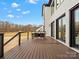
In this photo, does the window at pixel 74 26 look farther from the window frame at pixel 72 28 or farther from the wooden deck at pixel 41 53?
the wooden deck at pixel 41 53

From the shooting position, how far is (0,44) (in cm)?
657

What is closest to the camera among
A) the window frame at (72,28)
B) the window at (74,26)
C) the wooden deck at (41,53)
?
the wooden deck at (41,53)

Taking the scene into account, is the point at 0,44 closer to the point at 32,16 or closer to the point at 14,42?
the point at 14,42

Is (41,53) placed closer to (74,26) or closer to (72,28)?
(74,26)

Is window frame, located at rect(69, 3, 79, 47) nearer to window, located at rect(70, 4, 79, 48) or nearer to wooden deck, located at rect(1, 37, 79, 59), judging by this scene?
window, located at rect(70, 4, 79, 48)

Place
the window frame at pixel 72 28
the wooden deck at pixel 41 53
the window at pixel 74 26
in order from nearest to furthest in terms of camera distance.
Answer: the wooden deck at pixel 41 53
the window at pixel 74 26
the window frame at pixel 72 28

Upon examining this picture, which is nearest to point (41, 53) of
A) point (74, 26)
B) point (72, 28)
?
point (74, 26)

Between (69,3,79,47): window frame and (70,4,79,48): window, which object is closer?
(70,4,79,48): window

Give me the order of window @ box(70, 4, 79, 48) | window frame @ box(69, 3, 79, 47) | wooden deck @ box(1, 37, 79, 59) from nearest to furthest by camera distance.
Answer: wooden deck @ box(1, 37, 79, 59) → window @ box(70, 4, 79, 48) → window frame @ box(69, 3, 79, 47)

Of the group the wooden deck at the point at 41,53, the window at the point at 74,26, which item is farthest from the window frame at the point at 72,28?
the wooden deck at the point at 41,53

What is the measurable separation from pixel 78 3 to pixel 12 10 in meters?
58.6

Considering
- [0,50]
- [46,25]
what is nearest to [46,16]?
[46,25]

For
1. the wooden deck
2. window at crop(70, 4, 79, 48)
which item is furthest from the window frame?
the wooden deck

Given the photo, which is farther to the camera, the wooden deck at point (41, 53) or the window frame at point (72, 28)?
the window frame at point (72, 28)
